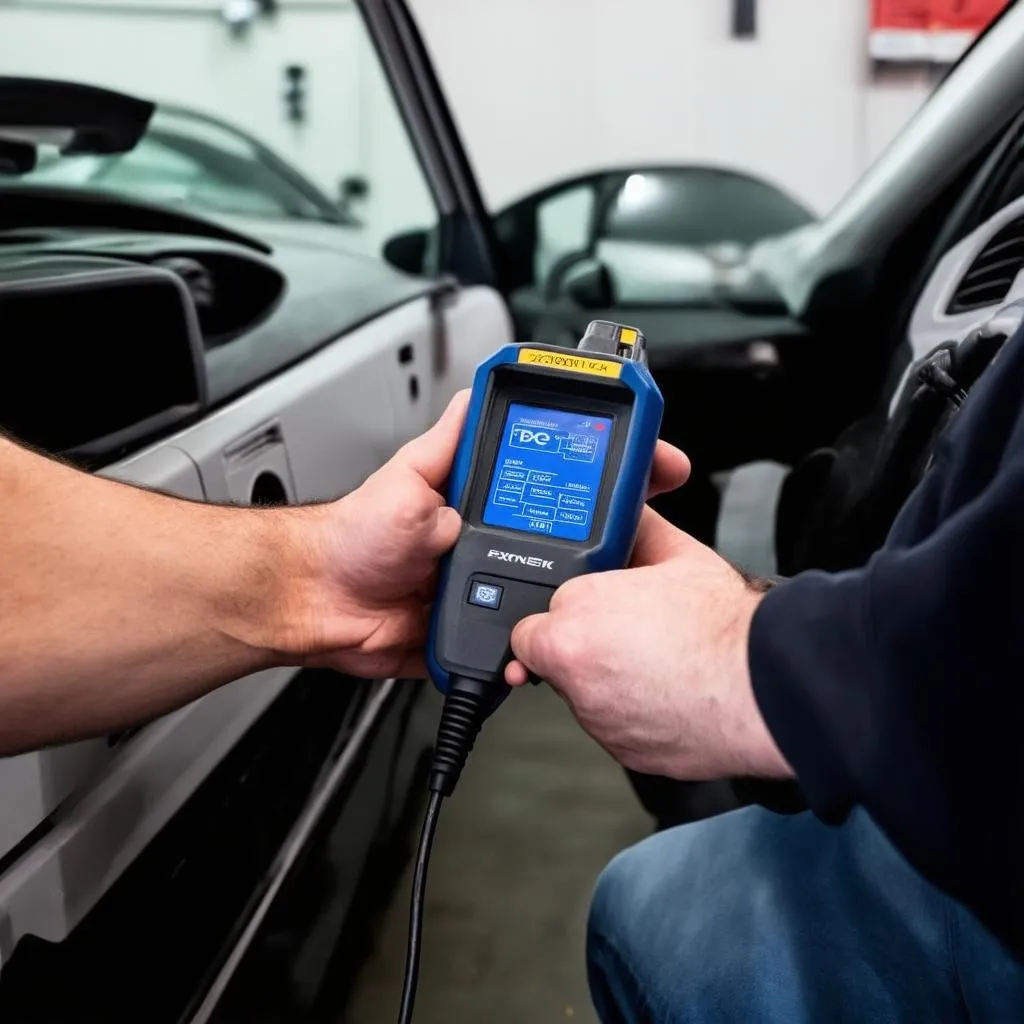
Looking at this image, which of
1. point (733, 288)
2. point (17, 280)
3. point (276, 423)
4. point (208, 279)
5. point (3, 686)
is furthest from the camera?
point (733, 288)

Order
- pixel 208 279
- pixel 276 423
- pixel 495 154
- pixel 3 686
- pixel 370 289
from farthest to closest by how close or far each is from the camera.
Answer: pixel 495 154
pixel 370 289
pixel 208 279
pixel 276 423
pixel 3 686

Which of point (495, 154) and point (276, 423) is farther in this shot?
point (495, 154)

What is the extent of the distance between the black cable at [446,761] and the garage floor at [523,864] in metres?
0.49

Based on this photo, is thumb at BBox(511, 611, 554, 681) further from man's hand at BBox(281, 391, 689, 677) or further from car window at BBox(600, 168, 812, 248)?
car window at BBox(600, 168, 812, 248)

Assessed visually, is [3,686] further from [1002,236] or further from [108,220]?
[1002,236]

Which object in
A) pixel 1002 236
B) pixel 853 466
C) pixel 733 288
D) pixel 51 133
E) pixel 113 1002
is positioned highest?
pixel 51 133

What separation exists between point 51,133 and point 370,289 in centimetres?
46

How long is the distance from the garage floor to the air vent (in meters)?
0.35

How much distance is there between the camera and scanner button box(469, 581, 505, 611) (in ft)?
2.09

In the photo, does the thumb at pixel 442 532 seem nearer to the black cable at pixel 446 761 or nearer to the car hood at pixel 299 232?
the black cable at pixel 446 761

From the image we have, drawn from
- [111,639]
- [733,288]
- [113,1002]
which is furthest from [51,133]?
[733,288]

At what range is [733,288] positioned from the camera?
1632 millimetres

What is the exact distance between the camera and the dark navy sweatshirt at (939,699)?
1.37 feet

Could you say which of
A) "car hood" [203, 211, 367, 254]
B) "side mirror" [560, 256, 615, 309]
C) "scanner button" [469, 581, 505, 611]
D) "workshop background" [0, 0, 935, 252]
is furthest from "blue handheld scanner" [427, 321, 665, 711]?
"workshop background" [0, 0, 935, 252]
